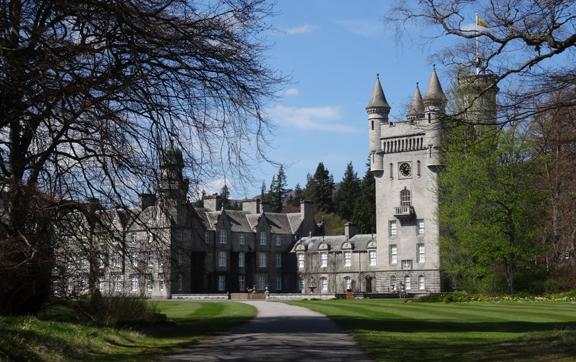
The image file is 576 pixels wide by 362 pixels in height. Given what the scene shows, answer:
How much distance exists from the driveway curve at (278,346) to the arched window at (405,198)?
49029mm

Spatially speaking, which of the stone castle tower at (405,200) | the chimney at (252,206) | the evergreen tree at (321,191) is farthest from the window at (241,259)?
the evergreen tree at (321,191)

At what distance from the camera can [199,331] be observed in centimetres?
1864

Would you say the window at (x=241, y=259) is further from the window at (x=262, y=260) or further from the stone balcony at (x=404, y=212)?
the stone balcony at (x=404, y=212)

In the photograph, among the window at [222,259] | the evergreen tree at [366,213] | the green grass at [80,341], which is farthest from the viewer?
the evergreen tree at [366,213]

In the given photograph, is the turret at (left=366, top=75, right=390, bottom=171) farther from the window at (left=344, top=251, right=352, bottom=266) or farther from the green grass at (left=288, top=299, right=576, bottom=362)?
the green grass at (left=288, top=299, right=576, bottom=362)

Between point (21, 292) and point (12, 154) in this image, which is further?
point (21, 292)

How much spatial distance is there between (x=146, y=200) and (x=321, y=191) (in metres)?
107

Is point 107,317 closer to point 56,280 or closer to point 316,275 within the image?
point 56,280

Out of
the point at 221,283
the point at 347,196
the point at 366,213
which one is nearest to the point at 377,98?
the point at 366,213

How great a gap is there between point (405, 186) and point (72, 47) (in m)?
58.7

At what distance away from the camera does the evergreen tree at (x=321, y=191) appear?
401ft

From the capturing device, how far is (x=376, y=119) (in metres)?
70.7

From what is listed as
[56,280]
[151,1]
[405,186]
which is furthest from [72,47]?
[405,186]

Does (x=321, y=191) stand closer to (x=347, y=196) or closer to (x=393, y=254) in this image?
(x=347, y=196)
